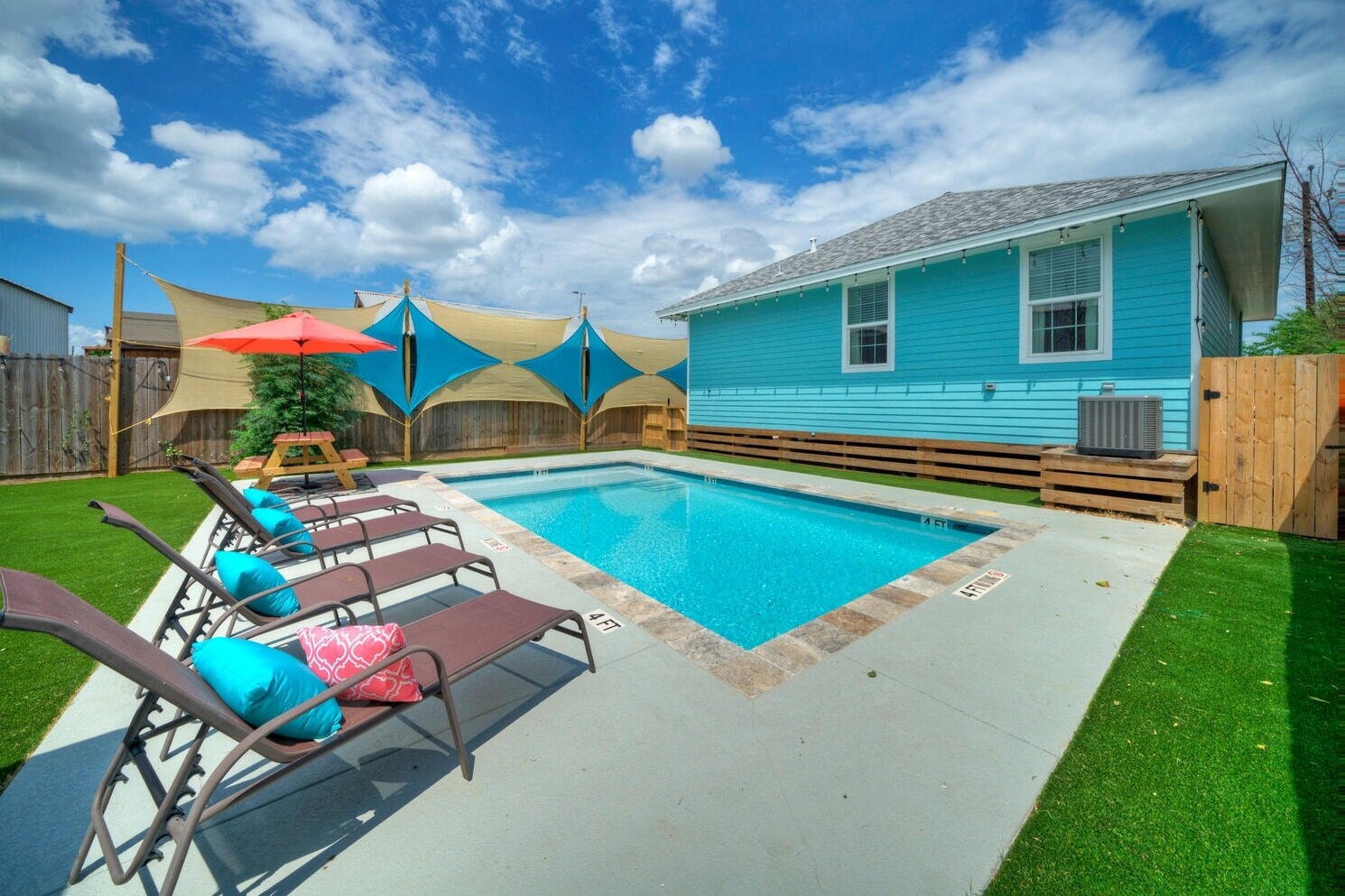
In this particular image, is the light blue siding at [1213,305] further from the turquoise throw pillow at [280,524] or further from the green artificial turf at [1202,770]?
the turquoise throw pillow at [280,524]

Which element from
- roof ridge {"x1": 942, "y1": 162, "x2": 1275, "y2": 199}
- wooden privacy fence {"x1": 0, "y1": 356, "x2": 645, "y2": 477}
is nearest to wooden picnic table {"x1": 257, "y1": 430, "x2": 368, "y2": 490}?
wooden privacy fence {"x1": 0, "y1": 356, "x2": 645, "y2": 477}

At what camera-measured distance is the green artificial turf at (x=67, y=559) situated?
2.38m

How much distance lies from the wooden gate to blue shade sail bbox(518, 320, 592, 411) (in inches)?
462

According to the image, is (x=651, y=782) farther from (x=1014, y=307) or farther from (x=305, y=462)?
(x=1014, y=307)

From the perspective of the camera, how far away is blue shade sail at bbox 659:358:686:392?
15914 millimetres

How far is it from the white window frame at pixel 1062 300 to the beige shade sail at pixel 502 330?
9.95 meters

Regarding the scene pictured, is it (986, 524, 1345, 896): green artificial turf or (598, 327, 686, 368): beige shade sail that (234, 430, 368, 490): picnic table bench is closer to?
(598, 327, 686, 368): beige shade sail

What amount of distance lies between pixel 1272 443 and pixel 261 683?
8.48 meters

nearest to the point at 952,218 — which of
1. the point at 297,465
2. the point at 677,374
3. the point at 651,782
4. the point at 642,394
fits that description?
the point at 677,374

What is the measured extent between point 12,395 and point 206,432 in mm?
2385

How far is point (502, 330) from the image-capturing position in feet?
41.5

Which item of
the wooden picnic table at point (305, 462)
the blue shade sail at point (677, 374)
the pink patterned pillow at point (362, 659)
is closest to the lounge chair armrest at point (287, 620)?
the pink patterned pillow at point (362, 659)

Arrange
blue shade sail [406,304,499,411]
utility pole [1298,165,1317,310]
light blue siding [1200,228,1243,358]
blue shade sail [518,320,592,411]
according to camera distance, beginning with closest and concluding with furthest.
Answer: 1. light blue siding [1200,228,1243,358]
2. utility pole [1298,165,1317,310]
3. blue shade sail [406,304,499,411]
4. blue shade sail [518,320,592,411]

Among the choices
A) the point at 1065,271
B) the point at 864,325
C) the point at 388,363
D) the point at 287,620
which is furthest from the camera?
the point at 388,363
